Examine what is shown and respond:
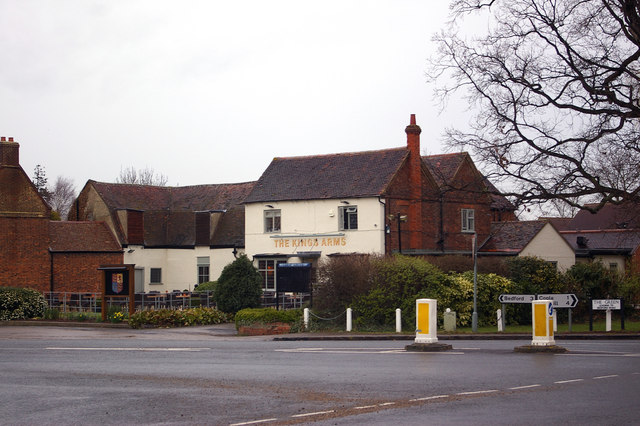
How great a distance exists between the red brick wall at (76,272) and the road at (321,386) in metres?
27.4

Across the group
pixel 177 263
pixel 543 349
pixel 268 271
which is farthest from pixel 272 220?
pixel 543 349

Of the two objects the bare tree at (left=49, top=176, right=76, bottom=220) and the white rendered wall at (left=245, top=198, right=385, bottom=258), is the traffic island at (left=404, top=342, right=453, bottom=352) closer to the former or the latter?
the white rendered wall at (left=245, top=198, right=385, bottom=258)

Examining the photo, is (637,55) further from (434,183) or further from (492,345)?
(434,183)

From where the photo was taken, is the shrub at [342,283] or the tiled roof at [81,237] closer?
the shrub at [342,283]

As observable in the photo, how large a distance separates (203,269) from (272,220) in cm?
637

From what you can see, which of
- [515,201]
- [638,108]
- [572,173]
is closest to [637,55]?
[638,108]

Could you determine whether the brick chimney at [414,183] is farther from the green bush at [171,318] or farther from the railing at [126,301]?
the green bush at [171,318]

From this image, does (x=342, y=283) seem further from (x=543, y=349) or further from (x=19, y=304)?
(x=19, y=304)

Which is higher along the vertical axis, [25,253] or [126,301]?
[25,253]

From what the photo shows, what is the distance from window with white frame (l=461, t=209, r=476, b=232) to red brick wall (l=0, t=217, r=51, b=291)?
2521 cm

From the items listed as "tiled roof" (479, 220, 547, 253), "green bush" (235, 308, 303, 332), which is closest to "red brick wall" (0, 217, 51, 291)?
"green bush" (235, 308, 303, 332)

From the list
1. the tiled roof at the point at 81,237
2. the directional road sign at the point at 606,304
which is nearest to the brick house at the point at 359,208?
the tiled roof at the point at 81,237

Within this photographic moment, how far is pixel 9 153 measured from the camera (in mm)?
46812

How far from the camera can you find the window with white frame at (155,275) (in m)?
54.6
